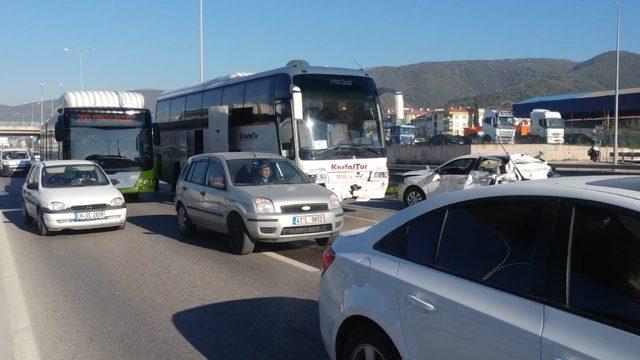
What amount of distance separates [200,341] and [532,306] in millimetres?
3504

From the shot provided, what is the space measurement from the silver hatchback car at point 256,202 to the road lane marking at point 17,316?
3061 millimetres

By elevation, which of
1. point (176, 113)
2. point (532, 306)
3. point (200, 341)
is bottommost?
point (200, 341)

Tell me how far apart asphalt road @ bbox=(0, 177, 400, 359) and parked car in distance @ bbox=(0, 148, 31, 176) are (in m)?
29.1

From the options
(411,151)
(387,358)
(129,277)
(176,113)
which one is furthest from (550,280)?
(411,151)

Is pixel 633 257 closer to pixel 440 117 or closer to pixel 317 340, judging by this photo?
pixel 317 340

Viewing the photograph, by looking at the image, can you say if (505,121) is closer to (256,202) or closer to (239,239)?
(239,239)

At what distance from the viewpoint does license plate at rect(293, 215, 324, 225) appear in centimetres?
912

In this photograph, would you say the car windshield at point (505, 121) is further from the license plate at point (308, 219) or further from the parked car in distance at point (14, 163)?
the license plate at point (308, 219)

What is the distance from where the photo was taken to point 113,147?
18.4m

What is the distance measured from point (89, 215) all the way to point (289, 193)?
4.62 m

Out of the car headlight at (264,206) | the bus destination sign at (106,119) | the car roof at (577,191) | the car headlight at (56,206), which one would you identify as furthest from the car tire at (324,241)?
Answer: the bus destination sign at (106,119)

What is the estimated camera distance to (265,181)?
1020cm

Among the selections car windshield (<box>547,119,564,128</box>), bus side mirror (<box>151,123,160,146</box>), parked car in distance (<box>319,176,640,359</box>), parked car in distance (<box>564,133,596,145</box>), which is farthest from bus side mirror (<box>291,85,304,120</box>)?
car windshield (<box>547,119,564,128</box>)

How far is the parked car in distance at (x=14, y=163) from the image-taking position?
1492 inches
